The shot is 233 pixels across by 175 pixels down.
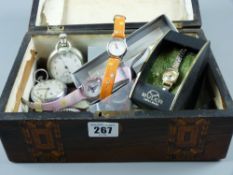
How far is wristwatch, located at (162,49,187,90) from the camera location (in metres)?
0.75

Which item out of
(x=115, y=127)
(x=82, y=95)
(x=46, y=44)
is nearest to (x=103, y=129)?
(x=115, y=127)

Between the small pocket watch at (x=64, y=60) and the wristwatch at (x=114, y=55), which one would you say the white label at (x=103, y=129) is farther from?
the small pocket watch at (x=64, y=60)

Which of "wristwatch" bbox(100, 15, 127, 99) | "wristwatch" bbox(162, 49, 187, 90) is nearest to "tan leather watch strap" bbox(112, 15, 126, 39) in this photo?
"wristwatch" bbox(100, 15, 127, 99)

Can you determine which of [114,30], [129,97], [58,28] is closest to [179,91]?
[129,97]

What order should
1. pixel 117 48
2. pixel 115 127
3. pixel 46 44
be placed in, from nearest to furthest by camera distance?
1. pixel 115 127
2. pixel 117 48
3. pixel 46 44

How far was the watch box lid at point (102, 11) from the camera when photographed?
0.94 meters

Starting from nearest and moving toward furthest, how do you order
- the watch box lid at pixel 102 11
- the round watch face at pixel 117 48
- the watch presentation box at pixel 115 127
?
the watch presentation box at pixel 115 127
the round watch face at pixel 117 48
the watch box lid at pixel 102 11

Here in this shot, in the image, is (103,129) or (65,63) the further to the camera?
(65,63)

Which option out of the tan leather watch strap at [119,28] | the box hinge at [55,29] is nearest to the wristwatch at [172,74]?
the tan leather watch strap at [119,28]

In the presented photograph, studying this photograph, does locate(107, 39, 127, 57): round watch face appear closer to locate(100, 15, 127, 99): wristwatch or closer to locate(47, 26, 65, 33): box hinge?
locate(100, 15, 127, 99): wristwatch

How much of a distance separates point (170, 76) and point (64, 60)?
220 mm

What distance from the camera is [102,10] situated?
99 centimetres

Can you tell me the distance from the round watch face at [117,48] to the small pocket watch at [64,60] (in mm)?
100

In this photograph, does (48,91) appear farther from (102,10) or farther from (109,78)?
(102,10)
